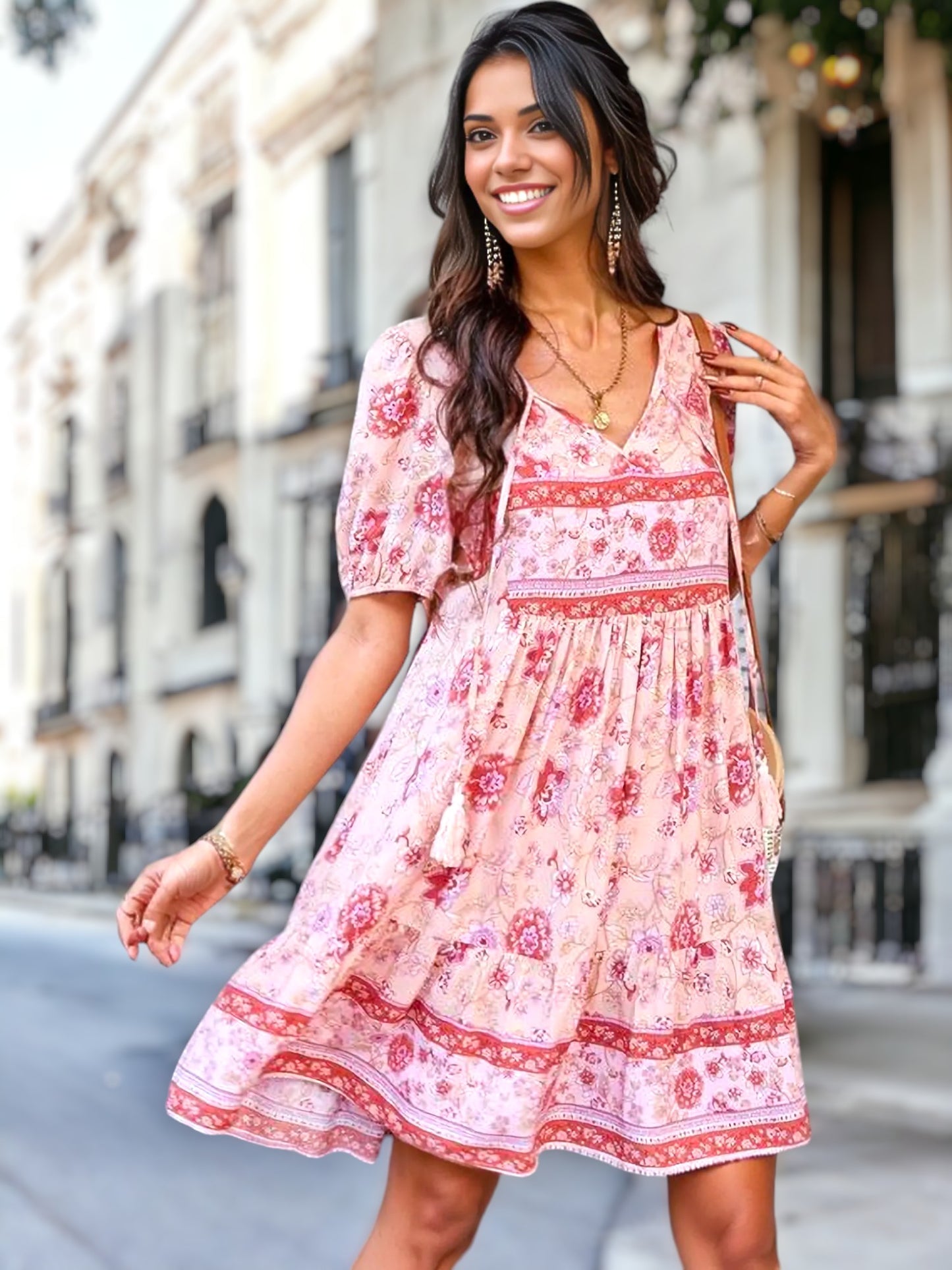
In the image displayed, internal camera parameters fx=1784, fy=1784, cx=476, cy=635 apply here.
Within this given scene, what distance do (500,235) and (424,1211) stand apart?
112 cm

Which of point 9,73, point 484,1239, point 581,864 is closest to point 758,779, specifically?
point 581,864

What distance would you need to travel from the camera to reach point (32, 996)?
7383 mm

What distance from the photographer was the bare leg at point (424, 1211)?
1.92 meters

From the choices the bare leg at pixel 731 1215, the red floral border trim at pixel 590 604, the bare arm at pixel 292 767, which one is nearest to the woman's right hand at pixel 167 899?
the bare arm at pixel 292 767

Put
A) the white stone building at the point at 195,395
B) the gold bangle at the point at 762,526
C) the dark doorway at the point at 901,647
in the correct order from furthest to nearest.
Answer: the white stone building at the point at 195,395 → the dark doorway at the point at 901,647 → the gold bangle at the point at 762,526

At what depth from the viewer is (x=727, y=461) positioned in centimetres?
213

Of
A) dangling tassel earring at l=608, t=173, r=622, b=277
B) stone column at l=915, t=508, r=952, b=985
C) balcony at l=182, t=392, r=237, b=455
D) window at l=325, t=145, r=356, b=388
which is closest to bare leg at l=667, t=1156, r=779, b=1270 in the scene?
dangling tassel earring at l=608, t=173, r=622, b=277

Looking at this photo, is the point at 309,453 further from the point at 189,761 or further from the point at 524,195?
the point at 524,195

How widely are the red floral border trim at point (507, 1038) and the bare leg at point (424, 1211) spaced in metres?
0.14

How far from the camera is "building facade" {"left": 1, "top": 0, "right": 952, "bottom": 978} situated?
9156mm

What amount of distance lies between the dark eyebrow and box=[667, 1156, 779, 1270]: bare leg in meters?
1.17

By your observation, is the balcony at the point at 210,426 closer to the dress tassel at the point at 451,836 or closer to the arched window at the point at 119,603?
the arched window at the point at 119,603

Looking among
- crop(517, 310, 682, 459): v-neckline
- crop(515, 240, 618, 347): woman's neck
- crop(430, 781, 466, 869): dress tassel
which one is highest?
crop(515, 240, 618, 347): woman's neck

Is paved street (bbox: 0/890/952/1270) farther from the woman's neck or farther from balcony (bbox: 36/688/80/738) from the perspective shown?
balcony (bbox: 36/688/80/738)
